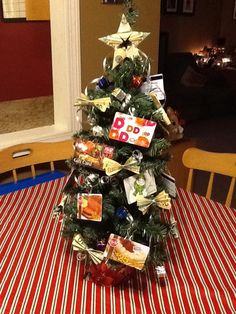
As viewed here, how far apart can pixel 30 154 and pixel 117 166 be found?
2.81 ft

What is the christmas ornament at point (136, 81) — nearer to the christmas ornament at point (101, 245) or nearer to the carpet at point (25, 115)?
the christmas ornament at point (101, 245)

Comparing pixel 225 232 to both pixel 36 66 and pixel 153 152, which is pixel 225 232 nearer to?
pixel 153 152

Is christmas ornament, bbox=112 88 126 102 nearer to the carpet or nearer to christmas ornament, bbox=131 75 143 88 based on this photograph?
christmas ornament, bbox=131 75 143 88

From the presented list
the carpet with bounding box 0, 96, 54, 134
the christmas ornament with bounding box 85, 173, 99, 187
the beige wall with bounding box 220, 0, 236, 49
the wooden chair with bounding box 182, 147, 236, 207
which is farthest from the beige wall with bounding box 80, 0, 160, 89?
the beige wall with bounding box 220, 0, 236, 49

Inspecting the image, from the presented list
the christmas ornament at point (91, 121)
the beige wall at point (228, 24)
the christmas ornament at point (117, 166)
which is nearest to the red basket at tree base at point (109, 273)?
the christmas ornament at point (117, 166)

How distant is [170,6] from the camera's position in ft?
20.8

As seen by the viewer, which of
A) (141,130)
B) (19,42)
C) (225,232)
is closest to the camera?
(141,130)

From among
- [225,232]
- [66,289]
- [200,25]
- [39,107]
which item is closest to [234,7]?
[200,25]

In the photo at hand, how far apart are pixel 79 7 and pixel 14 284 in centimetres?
138

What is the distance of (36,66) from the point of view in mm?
3248

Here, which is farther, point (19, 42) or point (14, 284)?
point (19, 42)

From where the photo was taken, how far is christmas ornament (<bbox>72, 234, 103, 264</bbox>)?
0.96 meters

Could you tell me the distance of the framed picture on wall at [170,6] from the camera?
6.30 metres

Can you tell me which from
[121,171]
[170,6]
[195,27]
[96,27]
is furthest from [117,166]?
[195,27]
